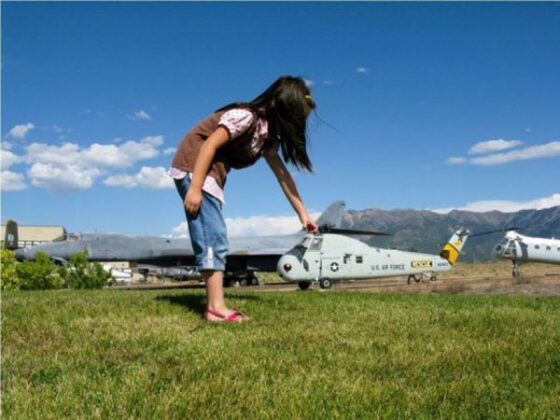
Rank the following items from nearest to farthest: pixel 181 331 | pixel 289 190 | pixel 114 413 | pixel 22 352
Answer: pixel 114 413
pixel 22 352
pixel 181 331
pixel 289 190

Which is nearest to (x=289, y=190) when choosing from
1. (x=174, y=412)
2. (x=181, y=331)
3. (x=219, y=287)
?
(x=219, y=287)

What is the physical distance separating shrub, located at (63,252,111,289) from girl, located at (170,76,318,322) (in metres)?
13.8

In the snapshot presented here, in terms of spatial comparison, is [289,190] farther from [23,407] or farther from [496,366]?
[23,407]

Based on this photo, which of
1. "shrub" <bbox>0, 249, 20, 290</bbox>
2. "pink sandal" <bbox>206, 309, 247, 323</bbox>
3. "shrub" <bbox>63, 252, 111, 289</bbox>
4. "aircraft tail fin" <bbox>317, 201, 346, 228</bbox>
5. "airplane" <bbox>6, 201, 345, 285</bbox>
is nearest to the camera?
"pink sandal" <bbox>206, 309, 247, 323</bbox>

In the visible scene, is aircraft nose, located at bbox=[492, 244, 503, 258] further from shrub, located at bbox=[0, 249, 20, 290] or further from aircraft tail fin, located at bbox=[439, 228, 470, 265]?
shrub, located at bbox=[0, 249, 20, 290]

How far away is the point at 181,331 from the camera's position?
355 cm

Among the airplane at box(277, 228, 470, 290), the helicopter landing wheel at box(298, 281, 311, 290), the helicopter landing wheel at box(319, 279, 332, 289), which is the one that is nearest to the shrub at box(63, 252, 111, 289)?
the airplane at box(277, 228, 470, 290)

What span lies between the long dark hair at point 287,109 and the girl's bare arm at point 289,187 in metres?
0.26

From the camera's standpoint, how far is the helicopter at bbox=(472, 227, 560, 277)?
3291 centimetres

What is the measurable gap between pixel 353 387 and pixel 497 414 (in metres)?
0.56

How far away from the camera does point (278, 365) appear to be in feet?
8.54

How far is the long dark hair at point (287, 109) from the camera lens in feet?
14.2

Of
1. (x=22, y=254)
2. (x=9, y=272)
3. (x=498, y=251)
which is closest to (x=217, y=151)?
(x=9, y=272)

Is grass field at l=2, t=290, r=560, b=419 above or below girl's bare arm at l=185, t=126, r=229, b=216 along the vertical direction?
below
